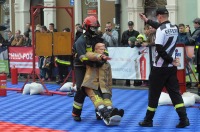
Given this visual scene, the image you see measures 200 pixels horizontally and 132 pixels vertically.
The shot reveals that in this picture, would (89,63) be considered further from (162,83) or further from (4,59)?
(4,59)

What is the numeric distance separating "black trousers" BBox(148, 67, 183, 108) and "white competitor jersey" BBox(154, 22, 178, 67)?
11 cm

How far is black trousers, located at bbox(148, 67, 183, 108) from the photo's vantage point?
10.1 m

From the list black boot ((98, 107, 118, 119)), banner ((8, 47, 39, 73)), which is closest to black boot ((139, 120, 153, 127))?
black boot ((98, 107, 118, 119))

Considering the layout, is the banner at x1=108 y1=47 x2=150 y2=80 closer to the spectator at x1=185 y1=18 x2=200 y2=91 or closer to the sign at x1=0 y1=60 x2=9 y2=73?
the spectator at x1=185 y1=18 x2=200 y2=91

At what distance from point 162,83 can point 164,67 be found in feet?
0.93

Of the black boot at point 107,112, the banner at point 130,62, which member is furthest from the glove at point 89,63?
the banner at point 130,62

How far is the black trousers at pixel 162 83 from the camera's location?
1013 cm

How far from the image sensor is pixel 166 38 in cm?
1000

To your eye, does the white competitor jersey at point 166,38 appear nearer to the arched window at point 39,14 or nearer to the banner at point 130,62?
the banner at point 130,62

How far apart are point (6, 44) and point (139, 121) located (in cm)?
1092

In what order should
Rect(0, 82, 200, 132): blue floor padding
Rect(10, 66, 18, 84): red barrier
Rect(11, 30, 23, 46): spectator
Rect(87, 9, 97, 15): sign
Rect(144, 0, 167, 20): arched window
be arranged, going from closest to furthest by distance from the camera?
1. Rect(0, 82, 200, 132): blue floor padding
2. Rect(10, 66, 18, 84): red barrier
3. Rect(11, 30, 23, 46): spectator
4. Rect(144, 0, 167, 20): arched window
5. Rect(87, 9, 97, 15): sign

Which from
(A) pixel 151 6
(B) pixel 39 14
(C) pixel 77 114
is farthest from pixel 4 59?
(C) pixel 77 114

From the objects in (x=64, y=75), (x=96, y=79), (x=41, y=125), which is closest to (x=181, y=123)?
(x=96, y=79)

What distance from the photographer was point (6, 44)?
20922 mm
